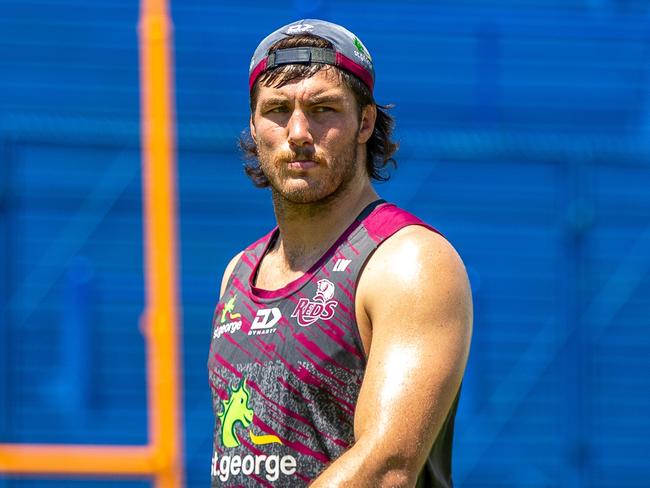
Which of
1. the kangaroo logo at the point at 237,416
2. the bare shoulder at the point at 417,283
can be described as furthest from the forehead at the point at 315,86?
the kangaroo logo at the point at 237,416

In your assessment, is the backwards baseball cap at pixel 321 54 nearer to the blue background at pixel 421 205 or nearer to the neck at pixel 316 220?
the neck at pixel 316 220

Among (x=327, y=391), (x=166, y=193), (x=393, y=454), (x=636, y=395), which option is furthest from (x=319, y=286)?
(x=636, y=395)

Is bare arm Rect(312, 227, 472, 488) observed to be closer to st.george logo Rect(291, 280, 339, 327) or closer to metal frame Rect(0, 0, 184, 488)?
st.george logo Rect(291, 280, 339, 327)

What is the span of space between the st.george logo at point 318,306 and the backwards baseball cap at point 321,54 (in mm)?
430

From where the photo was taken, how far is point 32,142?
23.2 feet

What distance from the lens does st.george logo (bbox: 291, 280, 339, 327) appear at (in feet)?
7.98

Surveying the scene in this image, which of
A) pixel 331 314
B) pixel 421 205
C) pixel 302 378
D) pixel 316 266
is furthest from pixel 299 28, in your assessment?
pixel 421 205

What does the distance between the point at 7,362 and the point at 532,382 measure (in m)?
2.81

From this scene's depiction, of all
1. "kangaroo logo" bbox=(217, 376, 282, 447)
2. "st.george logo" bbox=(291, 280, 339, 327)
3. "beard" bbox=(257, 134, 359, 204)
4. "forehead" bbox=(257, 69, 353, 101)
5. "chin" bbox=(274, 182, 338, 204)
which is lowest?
"kangaroo logo" bbox=(217, 376, 282, 447)

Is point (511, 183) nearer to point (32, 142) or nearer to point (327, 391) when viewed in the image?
point (32, 142)

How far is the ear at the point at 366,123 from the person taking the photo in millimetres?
2629

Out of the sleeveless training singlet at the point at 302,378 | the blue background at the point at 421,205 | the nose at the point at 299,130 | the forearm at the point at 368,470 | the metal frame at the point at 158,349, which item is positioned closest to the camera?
the forearm at the point at 368,470

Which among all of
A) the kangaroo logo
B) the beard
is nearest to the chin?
the beard

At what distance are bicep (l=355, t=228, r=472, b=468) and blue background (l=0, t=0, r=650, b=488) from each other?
188 inches
